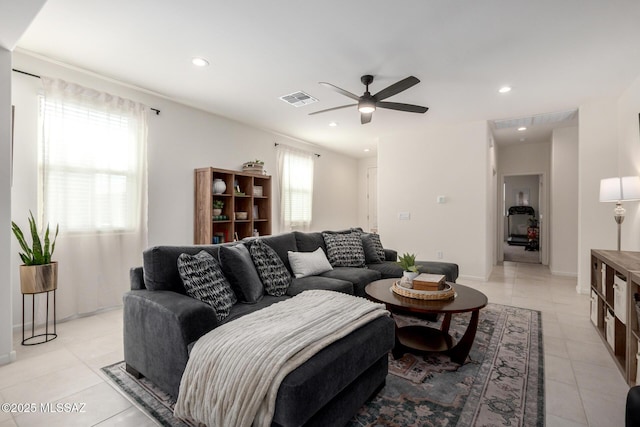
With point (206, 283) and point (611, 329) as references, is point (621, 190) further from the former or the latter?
point (206, 283)

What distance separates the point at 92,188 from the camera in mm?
3209

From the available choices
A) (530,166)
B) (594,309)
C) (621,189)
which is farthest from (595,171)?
(530,166)

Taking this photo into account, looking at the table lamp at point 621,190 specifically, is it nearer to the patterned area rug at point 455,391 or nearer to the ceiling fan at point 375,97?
the patterned area rug at point 455,391

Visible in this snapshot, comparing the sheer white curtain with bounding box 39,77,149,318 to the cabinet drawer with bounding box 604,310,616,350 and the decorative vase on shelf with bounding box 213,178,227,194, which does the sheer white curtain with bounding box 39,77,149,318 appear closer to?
the decorative vase on shelf with bounding box 213,178,227,194

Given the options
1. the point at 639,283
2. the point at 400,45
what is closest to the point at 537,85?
the point at 400,45

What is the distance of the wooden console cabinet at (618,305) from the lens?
6.41 ft

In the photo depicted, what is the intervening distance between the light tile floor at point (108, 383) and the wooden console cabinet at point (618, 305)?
0.09m

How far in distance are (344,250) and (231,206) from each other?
1.82 m

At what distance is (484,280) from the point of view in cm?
481

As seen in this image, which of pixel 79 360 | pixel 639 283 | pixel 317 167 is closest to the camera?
pixel 639 283

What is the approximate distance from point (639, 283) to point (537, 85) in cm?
262

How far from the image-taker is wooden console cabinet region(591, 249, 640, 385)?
196 cm

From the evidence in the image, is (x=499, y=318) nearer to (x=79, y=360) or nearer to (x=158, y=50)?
(x=79, y=360)

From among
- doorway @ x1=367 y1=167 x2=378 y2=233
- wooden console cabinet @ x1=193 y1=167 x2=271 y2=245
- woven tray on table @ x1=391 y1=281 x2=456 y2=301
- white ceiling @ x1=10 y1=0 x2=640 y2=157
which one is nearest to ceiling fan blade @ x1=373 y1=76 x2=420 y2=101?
white ceiling @ x1=10 y1=0 x2=640 y2=157
